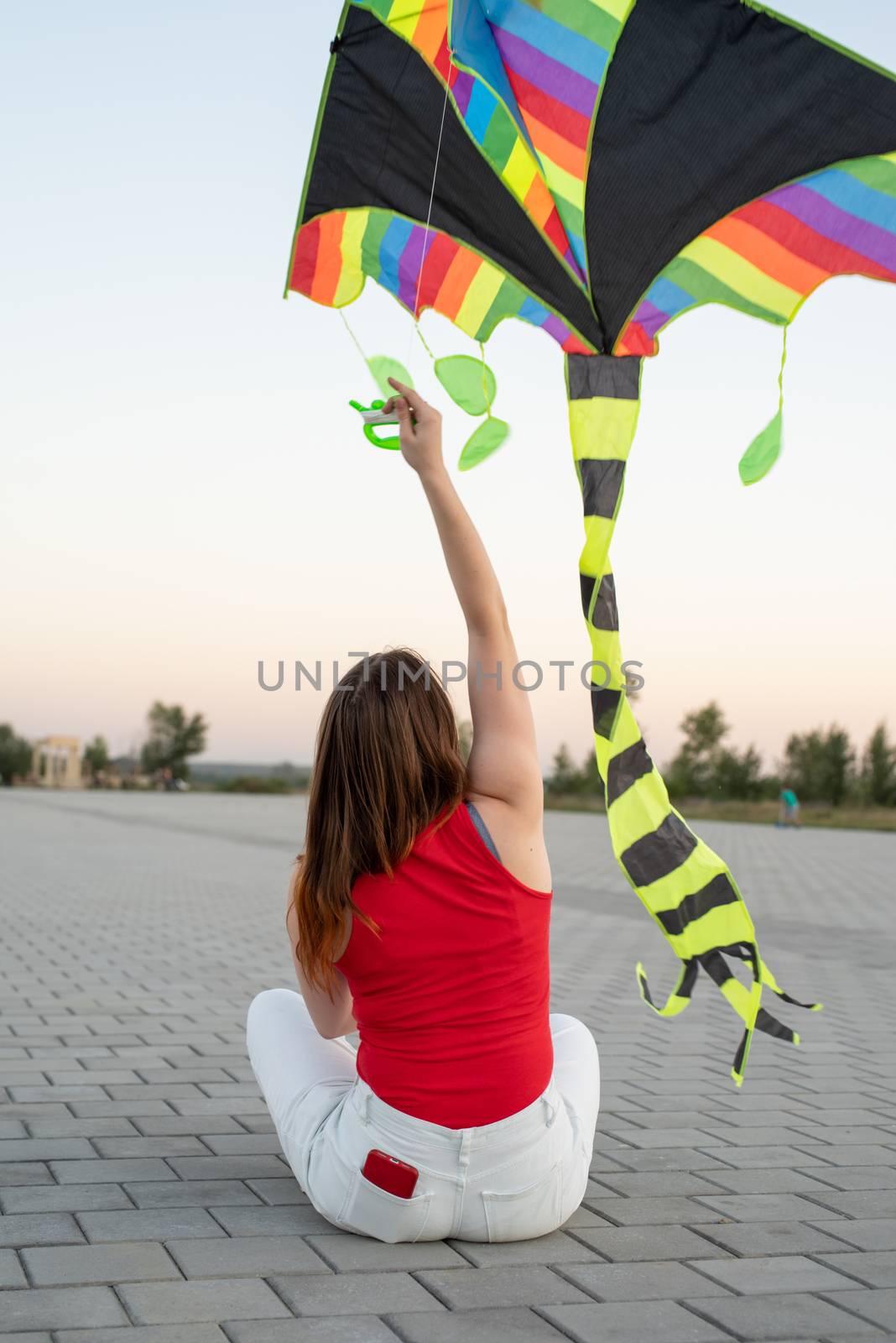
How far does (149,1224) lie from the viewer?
2885mm

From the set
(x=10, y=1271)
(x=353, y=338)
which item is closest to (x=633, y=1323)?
(x=10, y=1271)

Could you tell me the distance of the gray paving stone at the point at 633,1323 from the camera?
230 cm

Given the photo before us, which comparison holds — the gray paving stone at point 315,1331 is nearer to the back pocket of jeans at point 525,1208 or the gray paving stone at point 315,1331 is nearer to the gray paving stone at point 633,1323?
the gray paving stone at point 633,1323

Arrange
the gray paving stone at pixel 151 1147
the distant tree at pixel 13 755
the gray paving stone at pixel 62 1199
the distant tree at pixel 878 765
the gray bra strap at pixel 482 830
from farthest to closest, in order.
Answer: the distant tree at pixel 13 755 < the distant tree at pixel 878 765 < the gray paving stone at pixel 151 1147 < the gray paving stone at pixel 62 1199 < the gray bra strap at pixel 482 830

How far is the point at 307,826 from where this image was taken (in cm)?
276

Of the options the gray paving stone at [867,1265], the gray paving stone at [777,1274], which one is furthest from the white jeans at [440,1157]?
the gray paving stone at [867,1265]

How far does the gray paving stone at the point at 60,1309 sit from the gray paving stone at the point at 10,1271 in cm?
5

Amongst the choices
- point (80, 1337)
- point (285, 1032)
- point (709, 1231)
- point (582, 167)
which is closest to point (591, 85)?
point (582, 167)

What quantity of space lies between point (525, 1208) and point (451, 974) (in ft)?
1.86

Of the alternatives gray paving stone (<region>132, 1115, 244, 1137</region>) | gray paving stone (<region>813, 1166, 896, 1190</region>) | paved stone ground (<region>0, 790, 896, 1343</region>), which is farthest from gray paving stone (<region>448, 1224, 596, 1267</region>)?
gray paving stone (<region>132, 1115, 244, 1137</region>)

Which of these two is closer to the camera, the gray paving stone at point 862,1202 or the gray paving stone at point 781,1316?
the gray paving stone at point 781,1316

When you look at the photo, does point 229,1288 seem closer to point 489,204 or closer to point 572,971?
point 489,204

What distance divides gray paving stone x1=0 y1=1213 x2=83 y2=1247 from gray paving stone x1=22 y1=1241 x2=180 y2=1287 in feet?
0.17

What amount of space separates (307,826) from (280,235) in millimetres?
2077
